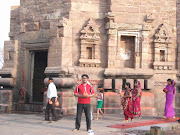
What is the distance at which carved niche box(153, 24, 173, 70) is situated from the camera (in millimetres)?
12117

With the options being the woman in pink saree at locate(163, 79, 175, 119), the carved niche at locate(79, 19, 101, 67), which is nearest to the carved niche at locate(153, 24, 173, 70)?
the woman in pink saree at locate(163, 79, 175, 119)

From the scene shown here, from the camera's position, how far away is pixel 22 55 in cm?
1330

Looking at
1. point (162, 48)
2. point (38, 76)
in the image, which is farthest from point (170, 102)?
point (38, 76)

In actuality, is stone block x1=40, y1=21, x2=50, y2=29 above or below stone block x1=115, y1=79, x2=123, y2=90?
above

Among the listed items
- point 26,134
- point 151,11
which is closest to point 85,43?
point 151,11

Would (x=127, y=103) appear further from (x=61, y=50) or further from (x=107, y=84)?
(x=61, y=50)

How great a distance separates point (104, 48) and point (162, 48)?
2.51 metres

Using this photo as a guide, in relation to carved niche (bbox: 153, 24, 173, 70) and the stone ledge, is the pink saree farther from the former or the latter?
carved niche (bbox: 153, 24, 173, 70)

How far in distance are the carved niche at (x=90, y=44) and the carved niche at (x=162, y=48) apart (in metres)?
2.46

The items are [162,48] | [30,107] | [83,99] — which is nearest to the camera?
[83,99]

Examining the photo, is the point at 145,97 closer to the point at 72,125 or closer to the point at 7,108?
the point at 72,125

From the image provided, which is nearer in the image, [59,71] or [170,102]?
[170,102]

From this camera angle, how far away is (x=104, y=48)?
1202cm

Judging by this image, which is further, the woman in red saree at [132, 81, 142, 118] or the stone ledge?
the stone ledge
